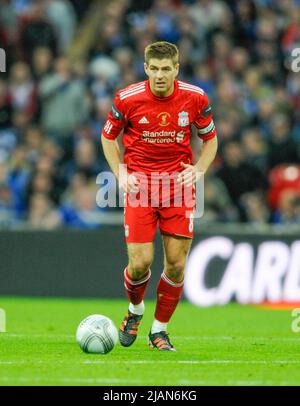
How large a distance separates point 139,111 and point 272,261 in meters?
6.31

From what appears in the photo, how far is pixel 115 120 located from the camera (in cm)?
953

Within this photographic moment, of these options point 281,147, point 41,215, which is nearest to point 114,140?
point 41,215

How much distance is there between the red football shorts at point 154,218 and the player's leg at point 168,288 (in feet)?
0.28

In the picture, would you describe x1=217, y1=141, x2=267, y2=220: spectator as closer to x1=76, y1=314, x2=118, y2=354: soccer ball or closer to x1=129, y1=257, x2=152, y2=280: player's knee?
x1=129, y1=257, x2=152, y2=280: player's knee

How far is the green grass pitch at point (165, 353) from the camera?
7781mm

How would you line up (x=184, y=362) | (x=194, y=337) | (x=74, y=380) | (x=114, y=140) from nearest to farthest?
(x=74, y=380)
(x=184, y=362)
(x=114, y=140)
(x=194, y=337)

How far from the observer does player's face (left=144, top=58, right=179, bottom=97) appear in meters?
9.20

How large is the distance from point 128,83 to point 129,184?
27.0 feet

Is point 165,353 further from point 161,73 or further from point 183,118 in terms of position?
point 161,73

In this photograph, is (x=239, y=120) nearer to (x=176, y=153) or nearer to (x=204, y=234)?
(x=204, y=234)

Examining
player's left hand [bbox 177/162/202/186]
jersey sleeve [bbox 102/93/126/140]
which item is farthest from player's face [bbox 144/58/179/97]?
player's left hand [bbox 177/162/202/186]

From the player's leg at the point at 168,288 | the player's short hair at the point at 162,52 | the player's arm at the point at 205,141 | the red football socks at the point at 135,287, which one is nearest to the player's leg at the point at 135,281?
the red football socks at the point at 135,287

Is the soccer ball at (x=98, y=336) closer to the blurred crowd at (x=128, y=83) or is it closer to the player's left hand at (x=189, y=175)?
the player's left hand at (x=189, y=175)
